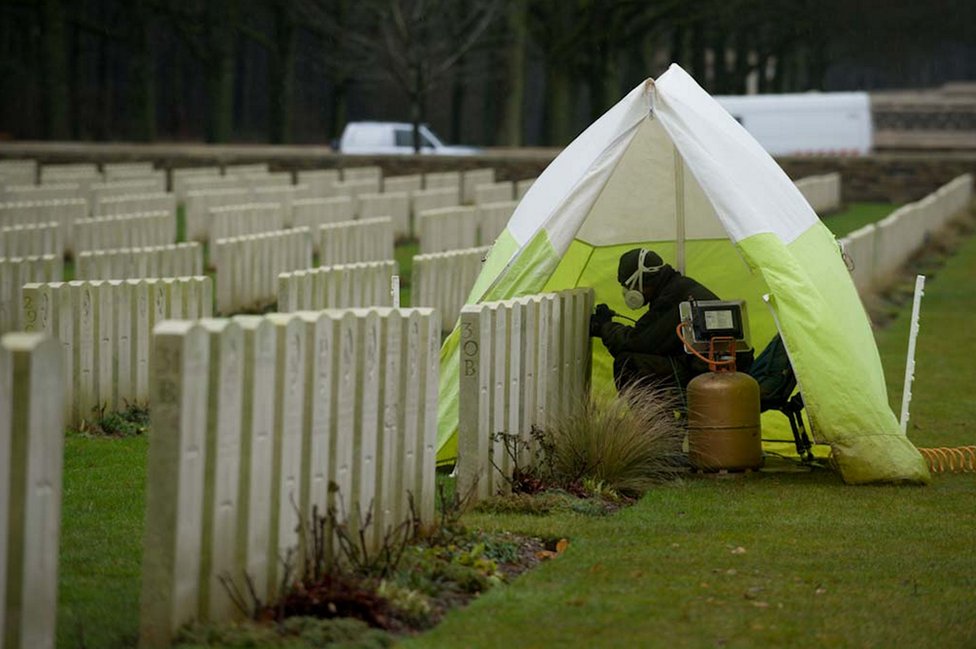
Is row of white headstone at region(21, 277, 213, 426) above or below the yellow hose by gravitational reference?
above

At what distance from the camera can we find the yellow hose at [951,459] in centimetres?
1023

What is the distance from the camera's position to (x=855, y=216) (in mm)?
35344

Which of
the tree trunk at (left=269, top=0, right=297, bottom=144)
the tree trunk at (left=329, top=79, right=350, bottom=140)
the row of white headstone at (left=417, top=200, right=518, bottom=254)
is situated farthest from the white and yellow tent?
the tree trunk at (left=329, top=79, right=350, bottom=140)

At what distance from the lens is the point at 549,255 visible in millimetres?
9734

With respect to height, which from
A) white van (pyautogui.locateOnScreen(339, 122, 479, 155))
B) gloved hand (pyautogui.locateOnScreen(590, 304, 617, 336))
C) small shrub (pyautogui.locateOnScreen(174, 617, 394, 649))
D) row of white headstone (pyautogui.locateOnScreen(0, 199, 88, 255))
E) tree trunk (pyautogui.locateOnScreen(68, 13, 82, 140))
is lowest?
small shrub (pyautogui.locateOnScreen(174, 617, 394, 649))

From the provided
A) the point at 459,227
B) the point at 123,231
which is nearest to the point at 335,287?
the point at 123,231

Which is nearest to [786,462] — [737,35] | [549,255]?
[549,255]

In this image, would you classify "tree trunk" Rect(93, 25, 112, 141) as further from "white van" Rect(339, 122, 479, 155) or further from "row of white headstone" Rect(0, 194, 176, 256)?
"row of white headstone" Rect(0, 194, 176, 256)

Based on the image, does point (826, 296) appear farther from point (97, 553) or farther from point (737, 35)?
point (737, 35)

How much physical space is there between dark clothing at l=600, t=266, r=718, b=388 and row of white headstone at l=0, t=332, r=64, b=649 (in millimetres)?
5274

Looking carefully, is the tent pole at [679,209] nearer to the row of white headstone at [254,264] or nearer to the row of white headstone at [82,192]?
the row of white headstone at [254,264]

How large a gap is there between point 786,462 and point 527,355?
2273 millimetres

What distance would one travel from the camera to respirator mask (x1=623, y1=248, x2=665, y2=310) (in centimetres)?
1009

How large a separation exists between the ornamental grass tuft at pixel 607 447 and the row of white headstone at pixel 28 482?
4.19 m
